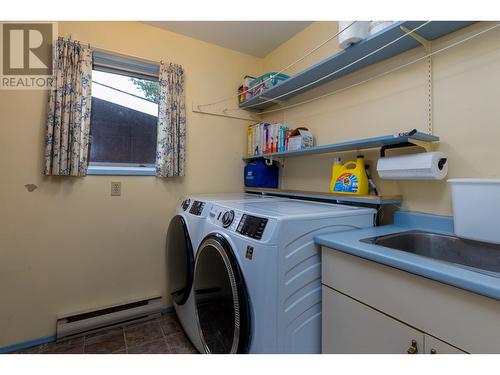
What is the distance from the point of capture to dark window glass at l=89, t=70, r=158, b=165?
2.03m

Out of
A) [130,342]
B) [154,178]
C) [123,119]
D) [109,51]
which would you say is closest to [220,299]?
[130,342]

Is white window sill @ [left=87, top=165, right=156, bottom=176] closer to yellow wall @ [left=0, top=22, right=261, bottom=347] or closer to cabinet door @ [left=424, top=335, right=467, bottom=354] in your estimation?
yellow wall @ [left=0, top=22, right=261, bottom=347]

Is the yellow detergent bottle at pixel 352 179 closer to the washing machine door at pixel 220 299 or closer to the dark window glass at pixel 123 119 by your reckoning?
the washing machine door at pixel 220 299

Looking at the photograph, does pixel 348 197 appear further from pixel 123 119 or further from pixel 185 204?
pixel 123 119

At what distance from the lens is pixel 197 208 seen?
5.52 ft

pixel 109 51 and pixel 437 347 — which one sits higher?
pixel 109 51

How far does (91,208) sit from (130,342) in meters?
1.05

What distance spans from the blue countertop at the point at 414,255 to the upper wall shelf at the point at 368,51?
3.24 ft

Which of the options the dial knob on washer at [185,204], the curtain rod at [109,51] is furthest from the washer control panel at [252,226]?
the curtain rod at [109,51]

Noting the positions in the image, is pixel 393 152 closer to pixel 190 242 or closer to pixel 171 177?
pixel 190 242

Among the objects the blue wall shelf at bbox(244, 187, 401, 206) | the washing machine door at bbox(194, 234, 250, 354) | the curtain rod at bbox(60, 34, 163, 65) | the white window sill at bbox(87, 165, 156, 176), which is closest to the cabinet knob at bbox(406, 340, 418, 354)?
the washing machine door at bbox(194, 234, 250, 354)

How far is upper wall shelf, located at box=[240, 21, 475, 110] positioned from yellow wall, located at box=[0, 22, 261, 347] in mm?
765

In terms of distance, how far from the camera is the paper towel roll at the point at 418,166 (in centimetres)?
121
